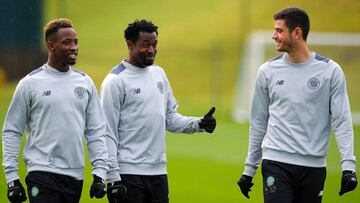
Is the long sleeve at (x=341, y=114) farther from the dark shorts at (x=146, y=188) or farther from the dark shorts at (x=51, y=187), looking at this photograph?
the dark shorts at (x=51, y=187)

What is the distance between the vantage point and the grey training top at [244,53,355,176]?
26.7 ft

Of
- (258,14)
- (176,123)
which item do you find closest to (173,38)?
(258,14)

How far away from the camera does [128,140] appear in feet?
27.2

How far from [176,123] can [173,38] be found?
40441 mm

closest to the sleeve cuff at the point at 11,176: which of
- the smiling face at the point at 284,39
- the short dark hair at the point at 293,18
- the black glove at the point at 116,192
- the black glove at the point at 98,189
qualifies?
the black glove at the point at 98,189

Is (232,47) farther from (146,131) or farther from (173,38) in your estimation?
(146,131)

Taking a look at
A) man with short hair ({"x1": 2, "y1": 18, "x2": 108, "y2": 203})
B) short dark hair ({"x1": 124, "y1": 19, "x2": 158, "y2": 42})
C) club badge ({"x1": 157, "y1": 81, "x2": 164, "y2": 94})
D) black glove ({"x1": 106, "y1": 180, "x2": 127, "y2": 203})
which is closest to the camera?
man with short hair ({"x1": 2, "y1": 18, "x2": 108, "y2": 203})

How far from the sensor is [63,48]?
7.86 m

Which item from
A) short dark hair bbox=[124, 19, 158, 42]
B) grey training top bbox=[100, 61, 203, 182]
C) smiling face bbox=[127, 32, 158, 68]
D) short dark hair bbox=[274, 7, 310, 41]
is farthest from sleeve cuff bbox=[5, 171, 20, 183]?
short dark hair bbox=[274, 7, 310, 41]

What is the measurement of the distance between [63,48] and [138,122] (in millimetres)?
957

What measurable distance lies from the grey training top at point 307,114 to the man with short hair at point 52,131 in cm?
152

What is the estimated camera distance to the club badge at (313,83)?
819 cm

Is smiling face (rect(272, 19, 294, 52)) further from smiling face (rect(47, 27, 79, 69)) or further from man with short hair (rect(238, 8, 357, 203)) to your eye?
smiling face (rect(47, 27, 79, 69))

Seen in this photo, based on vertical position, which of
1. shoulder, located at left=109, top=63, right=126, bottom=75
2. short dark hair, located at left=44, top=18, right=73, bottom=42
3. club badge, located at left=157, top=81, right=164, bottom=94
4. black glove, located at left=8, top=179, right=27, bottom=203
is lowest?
black glove, located at left=8, top=179, right=27, bottom=203
